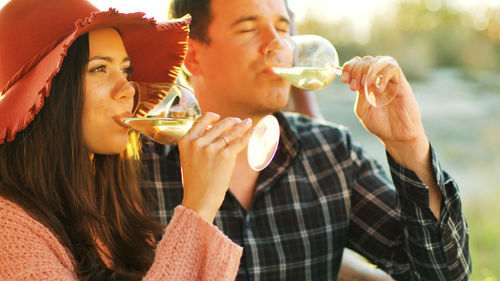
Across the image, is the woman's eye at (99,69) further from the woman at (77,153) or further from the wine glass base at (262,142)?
the wine glass base at (262,142)

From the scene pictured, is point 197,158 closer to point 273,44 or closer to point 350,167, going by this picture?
point 273,44

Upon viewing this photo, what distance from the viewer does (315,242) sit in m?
2.06

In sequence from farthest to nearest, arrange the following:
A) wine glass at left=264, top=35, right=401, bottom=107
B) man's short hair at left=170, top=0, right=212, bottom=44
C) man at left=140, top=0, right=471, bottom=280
→ man's short hair at left=170, top=0, right=212, bottom=44, man at left=140, top=0, right=471, bottom=280, wine glass at left=264, top=35, right=401, bottom=107

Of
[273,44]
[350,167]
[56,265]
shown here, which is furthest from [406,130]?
[56,265]

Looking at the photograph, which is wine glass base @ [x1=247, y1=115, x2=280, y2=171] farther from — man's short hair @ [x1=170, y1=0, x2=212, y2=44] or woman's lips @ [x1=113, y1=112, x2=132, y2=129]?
man's short hair @ [x1=170, y1=0, x2=212, y2=44]

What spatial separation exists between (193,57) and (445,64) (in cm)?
401

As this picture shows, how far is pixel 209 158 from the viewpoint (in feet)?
4.17

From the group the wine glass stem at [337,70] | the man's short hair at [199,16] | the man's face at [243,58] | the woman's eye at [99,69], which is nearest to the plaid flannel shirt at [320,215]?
the man's face at [243,58]

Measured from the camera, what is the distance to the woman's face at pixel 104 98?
1.43 metres

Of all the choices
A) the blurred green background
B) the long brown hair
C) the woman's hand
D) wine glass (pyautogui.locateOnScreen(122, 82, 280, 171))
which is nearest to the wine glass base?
wine glass (pyautogui.locateOnScreen(122, 82, 280, 171))

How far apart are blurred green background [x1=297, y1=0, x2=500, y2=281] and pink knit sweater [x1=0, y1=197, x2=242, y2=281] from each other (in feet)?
13.4

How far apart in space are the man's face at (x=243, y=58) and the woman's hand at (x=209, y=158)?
792 mm

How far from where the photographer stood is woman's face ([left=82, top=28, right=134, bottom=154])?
1.43 m

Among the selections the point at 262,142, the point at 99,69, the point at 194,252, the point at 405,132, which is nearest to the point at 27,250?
the point at 194,252
